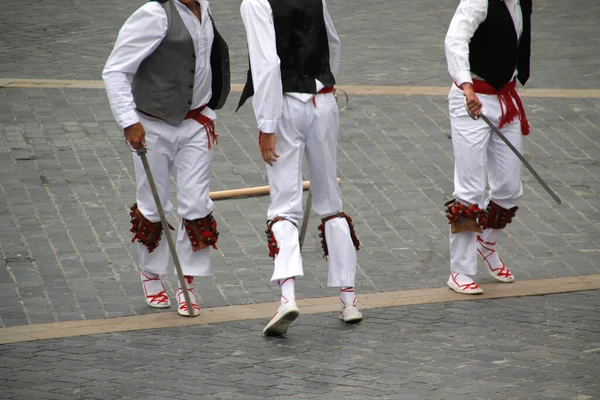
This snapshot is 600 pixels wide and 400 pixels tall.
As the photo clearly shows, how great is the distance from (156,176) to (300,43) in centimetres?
118

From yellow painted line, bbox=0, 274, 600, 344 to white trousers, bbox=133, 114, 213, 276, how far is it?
1.02 ft

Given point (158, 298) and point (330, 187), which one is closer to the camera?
point (330, 187)

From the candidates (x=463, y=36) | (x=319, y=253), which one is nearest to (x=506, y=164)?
(x=463, y=36)

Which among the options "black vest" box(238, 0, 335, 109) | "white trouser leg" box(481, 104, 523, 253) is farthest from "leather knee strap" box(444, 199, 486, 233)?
"black vest" box(238, 0, 335, 109)

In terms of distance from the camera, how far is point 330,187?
7.00 metres

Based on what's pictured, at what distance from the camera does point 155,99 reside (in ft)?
22.8

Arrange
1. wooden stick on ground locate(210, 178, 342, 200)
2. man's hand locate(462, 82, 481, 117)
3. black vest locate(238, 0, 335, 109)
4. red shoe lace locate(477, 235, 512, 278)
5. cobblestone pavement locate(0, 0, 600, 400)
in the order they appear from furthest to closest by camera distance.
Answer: wooden stick on ground locate(210, 178, 342, 200) < red shoe lace locate(477, 235, 512, 278) < man's hand locate(462, 82, 481, 117) < black vest locate(238, 0, 335, 109) < cobblestone pavement locate(0, 0, 600, 400)

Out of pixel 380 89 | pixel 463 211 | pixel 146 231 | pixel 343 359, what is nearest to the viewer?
pixel 343 359

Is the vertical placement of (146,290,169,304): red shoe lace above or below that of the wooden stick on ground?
above

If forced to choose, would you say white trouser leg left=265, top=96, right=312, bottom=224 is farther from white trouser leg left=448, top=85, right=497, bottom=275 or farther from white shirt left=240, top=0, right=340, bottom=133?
white trouser leg left=448, top=85, right=497, bottom=275

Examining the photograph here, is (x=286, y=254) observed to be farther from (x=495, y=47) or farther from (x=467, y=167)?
(x=495, y=47)

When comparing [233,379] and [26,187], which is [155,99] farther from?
[26,187]

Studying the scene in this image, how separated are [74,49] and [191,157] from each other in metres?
7.05

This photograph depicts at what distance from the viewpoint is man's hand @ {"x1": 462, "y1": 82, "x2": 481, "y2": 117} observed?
7270 millimetres
